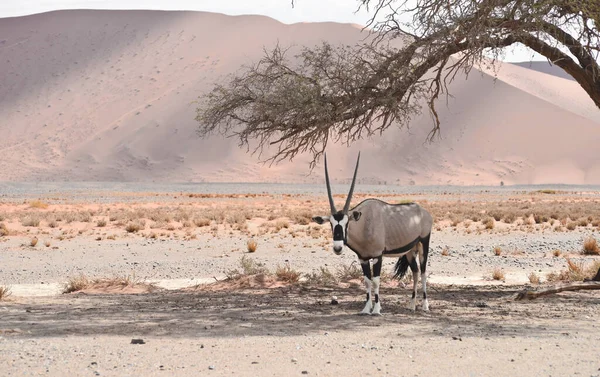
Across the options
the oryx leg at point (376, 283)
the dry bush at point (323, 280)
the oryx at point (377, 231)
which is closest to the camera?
the oryx at point (377, 231)

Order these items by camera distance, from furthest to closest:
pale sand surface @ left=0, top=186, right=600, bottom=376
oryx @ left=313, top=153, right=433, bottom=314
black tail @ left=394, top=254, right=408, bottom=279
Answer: black tail @ left=394, top=254, right=408, bottom=279
oryx @ left=313, top=153, right=433, bottom=314
pale sand surface @ left=0, top=186, right=600, bottom=376

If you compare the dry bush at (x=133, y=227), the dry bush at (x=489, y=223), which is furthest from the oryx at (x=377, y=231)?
the dry bush at (x=489, y=223)

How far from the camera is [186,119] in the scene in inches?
4599

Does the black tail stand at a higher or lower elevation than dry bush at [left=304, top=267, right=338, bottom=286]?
higher

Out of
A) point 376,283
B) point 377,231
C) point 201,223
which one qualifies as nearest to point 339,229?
point 377,231

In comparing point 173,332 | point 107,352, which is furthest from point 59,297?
point 107,352

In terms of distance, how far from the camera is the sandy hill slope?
363 feet

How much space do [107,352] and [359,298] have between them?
5.55m

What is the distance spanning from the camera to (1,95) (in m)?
129

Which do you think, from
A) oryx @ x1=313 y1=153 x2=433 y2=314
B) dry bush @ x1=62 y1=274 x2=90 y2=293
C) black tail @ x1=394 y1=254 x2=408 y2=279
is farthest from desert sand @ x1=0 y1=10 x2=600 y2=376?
oryx @ x1=313 y1=153 x2=433 y2=314

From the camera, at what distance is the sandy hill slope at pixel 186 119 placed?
110 meters

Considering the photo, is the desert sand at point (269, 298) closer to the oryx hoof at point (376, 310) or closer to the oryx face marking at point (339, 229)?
the oryx hoof at point (376, 310)

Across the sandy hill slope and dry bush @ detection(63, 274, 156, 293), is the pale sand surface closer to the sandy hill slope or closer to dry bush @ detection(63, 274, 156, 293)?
dry bush @ detection(63, 274, 156, 293)

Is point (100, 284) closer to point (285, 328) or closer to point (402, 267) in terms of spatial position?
point (402, 267)
